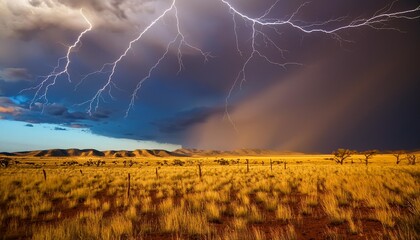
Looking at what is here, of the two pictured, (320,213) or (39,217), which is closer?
(320,213)

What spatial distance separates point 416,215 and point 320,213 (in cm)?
307

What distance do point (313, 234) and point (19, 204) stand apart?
1311cm

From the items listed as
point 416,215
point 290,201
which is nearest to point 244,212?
point 290,201

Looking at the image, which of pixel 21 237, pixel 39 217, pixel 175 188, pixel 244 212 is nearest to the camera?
pixel 21 237

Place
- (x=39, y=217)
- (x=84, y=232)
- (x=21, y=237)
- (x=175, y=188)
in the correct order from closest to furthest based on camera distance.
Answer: (x=84, y=232) → (x=21, y=237) → (x=39, y=217) → (x=175, y=188)

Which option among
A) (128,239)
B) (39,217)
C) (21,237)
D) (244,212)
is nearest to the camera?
(128,239)

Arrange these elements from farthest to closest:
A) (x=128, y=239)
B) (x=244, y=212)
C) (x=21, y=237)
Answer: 1. (x=244, y=212)
2. (x=21, y=237)
3. (x=128, y=239)

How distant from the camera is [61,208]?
44.9 feet

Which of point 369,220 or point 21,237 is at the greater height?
point 369,220

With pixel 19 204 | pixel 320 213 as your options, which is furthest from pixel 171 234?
pixel 19 204

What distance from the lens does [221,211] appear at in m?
11.1

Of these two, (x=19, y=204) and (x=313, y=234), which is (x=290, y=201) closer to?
(x=313, y=234)

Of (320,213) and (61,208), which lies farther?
(61,208)

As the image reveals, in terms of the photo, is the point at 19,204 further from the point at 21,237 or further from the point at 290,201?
the point at 290,201
